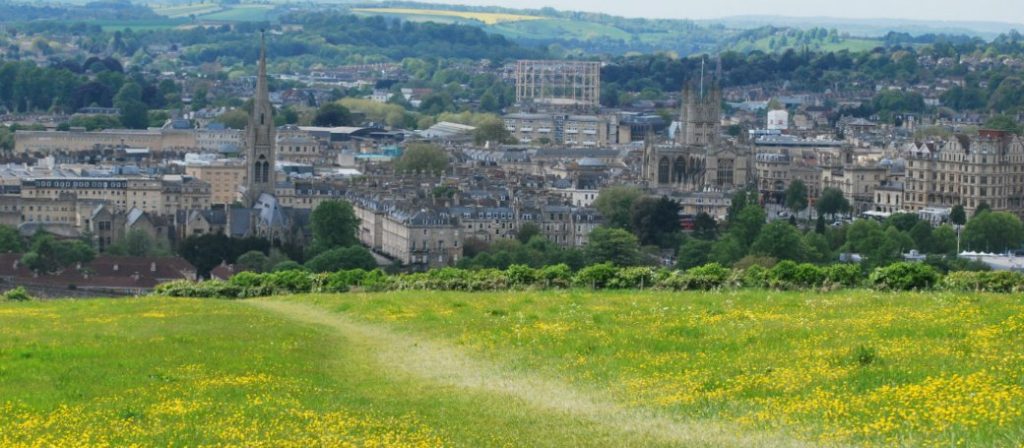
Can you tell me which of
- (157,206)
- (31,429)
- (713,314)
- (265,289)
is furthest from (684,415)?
(157,206)

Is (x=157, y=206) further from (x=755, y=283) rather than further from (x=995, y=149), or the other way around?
(x=755, y=283)

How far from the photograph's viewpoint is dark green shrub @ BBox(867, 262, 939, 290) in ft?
128

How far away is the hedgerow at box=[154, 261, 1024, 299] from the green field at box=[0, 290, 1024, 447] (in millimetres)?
2486

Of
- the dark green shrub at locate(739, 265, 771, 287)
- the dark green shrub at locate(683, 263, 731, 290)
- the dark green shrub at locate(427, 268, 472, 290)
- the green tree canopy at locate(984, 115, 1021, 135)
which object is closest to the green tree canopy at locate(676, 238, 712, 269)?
the dark green shrub at locate(427, 268, 472, 290)

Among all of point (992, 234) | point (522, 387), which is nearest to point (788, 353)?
point (522, 387)

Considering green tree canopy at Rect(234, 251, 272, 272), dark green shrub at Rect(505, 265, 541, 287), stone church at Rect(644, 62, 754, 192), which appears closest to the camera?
dark green shrub at Rect(505, 265, 541, 287)

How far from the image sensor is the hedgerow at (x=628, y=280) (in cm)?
3928

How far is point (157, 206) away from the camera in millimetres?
133125

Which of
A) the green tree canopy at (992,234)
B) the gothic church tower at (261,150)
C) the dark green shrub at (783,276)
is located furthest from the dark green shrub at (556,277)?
the gothic church tower at (261,150)

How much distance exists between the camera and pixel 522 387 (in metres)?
A: 26.8

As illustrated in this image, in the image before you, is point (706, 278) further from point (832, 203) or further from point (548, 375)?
point (832, 203)

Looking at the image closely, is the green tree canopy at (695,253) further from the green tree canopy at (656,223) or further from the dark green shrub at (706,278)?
the dark green shrub at (706,278)

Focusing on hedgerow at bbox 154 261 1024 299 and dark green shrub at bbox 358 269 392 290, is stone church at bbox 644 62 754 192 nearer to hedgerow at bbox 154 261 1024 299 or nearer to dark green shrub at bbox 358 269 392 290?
dark green shrub at bbox 358 269 392 290

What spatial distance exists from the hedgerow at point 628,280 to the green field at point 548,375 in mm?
2486
